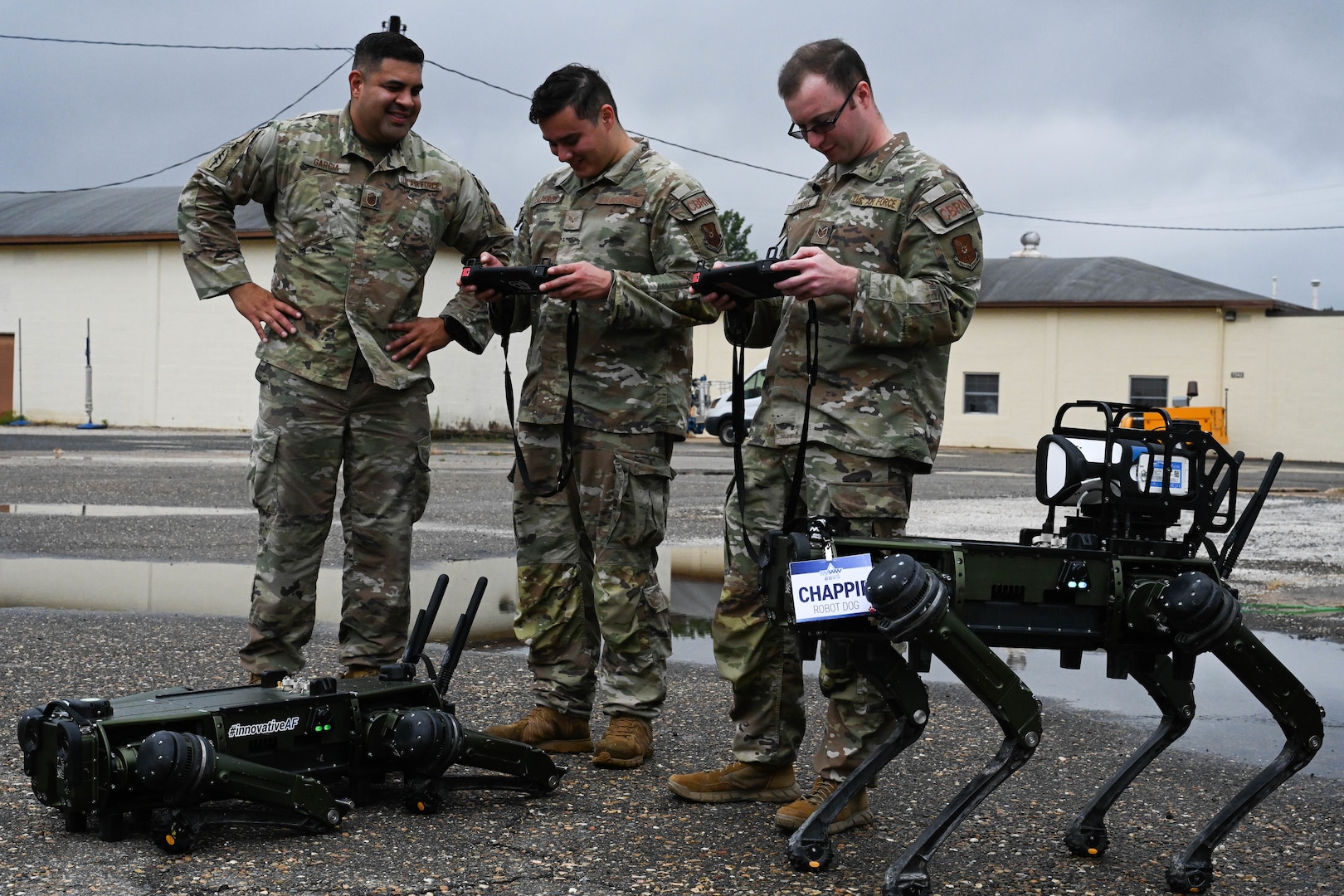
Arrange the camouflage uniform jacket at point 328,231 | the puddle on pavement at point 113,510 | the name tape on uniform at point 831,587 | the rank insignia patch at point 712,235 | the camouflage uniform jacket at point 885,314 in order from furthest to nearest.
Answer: the puddle on pavement at point 113,510, the camouflage uniform jacket at point 328,231, the rank insignia patch at point 712,235, the camouflage uniform jacket at point 885,314, the name tape on uniform at point 831,587

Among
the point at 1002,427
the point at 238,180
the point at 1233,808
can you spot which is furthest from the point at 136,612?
the point at 1002,427

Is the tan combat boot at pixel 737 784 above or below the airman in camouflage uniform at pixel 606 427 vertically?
below

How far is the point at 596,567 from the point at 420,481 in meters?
0.75

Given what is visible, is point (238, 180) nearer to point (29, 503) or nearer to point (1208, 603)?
point (1208, 603)

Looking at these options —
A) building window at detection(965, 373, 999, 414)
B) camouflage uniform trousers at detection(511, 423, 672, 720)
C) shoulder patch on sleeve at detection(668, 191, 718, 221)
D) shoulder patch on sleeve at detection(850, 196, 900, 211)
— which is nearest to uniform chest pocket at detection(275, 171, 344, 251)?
camouflage uniform trousers at detection(511, 423, 672, 720)

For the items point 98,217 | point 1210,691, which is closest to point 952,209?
point 1210,691

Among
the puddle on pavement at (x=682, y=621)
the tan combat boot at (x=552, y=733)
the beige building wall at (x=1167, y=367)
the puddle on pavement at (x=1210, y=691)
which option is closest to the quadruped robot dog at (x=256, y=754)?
the tan combat boot at (x=552, y=733)

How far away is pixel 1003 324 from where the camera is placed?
38.5 metres

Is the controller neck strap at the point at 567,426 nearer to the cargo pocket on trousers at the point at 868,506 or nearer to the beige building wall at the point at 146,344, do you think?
the cargo pocket on trousers at the point at 868,506

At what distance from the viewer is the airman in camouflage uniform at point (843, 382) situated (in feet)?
12.1

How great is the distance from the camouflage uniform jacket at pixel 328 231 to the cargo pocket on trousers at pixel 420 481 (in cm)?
24

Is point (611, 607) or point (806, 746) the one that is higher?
point (611, 607)

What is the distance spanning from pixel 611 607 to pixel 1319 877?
2.19m

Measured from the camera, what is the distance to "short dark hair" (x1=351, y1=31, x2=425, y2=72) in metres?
4.71
